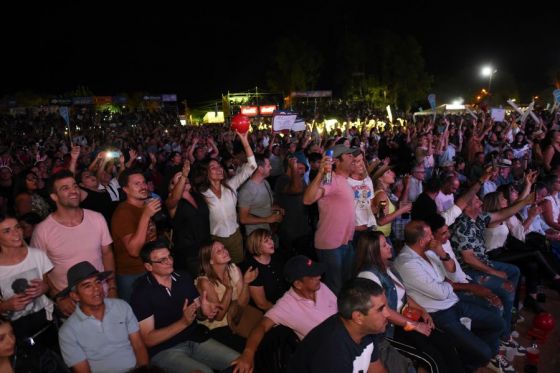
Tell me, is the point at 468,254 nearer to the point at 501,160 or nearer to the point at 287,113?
the point at 501,160

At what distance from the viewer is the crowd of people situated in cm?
311

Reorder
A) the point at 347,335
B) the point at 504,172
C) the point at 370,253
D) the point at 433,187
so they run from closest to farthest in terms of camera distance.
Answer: the point at 347,335 < the point at 370,253 < the point at 433,187 < the point at 504,172

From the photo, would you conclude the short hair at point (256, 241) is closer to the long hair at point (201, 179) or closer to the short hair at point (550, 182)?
the long hair at point (201, 179)

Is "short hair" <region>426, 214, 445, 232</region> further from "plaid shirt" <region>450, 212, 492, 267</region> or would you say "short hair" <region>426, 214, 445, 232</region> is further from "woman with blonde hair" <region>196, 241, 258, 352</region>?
"woman with blonde hair" <region>196, 241, 258, 352</region>

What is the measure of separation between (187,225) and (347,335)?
2.60 metres

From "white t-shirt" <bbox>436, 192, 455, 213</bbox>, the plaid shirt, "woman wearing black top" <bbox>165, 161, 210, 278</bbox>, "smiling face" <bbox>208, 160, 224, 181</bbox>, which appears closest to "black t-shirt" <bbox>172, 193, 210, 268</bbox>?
"woman wearing black top" <bbox>165, 161, 210, 278</bbox>

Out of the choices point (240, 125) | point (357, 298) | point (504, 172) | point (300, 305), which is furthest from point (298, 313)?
point (504, 172)

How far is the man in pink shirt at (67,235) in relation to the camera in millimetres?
3697

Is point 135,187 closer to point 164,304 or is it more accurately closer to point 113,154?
point 164,304

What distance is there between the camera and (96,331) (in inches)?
122

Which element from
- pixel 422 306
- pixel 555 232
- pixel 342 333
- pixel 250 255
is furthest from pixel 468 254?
pixel 342 333

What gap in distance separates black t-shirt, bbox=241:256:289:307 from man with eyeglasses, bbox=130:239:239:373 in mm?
606

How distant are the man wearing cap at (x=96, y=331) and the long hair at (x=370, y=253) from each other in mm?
1945

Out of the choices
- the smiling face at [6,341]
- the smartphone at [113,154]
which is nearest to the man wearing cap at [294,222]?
the smartphone at [113,154]
